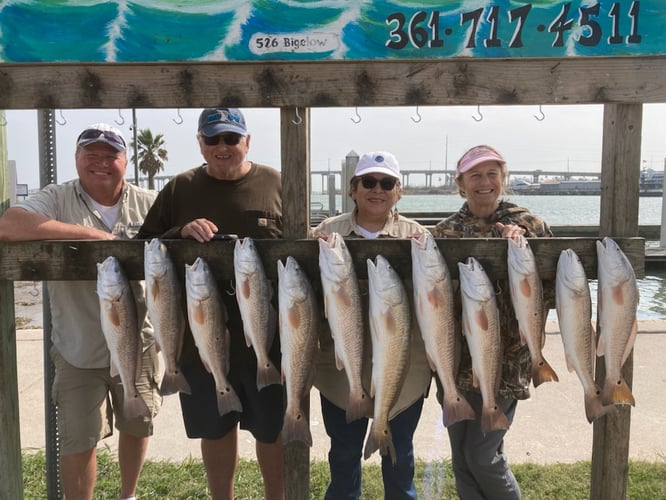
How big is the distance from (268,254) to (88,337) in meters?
1.34

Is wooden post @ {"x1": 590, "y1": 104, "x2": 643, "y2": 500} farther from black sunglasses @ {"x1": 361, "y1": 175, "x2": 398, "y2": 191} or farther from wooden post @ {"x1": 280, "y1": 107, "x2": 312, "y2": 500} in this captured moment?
wooden post @ {"x1": 280, "y1": 107, "x2": 312, "y2": 500}

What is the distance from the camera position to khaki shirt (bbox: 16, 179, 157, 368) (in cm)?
310

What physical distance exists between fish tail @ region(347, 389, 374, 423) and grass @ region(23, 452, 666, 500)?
4.30 feet

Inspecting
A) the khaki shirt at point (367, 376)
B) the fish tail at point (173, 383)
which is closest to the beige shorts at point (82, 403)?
the fish tail at point (173, 383)

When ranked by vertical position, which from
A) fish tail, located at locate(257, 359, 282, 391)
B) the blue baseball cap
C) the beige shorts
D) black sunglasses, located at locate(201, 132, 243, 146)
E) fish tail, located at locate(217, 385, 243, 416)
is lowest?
the beige shorts

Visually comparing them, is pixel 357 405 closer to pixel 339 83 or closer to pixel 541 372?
pixel 541 372

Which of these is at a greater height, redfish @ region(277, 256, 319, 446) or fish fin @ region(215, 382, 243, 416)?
redfish @ region(277, 256, 319, 446)

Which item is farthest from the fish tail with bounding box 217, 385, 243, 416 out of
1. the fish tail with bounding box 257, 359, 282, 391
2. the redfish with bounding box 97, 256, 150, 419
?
the redfish with bounding box 97, 256, 150, 419

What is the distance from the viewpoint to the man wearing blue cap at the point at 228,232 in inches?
120

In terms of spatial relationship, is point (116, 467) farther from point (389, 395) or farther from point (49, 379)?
point (389, 395)

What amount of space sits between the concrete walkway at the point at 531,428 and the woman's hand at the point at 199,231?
80.2 inches

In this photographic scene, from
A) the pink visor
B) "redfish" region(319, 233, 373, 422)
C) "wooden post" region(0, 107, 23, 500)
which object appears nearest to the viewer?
"redfish" region(319, 233, 373, 422)

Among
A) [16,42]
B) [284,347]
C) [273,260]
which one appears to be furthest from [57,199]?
[284,347]

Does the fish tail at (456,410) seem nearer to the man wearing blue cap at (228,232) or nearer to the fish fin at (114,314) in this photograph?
the man wearing blue cap at (228,232)
